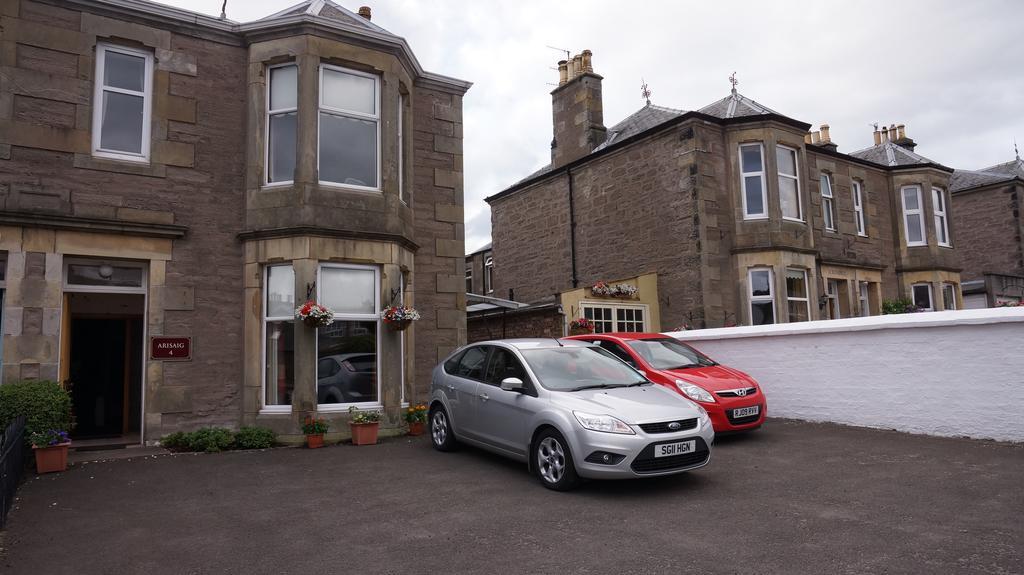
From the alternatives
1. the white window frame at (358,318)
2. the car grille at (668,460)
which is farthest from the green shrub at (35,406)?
the car grille at (668,460)

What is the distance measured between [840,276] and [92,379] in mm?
19075

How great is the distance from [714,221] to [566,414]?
11244mm

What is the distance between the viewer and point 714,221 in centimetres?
1634

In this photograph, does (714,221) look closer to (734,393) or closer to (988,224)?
(734,393)

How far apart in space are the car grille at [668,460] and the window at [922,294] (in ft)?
61.2

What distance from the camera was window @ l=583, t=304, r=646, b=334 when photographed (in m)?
15.8

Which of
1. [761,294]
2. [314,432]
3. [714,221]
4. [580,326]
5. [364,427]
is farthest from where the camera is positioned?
[761,294]

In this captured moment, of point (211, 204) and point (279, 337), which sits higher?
point (211, 204)

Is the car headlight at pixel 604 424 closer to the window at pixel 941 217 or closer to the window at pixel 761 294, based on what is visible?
the window at pixel 761 294

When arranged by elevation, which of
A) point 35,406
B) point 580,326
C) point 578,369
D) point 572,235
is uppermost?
point 572,235

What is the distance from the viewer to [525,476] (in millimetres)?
7254

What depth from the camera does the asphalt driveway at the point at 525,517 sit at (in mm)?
4531

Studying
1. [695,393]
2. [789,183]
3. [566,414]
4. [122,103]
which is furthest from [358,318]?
[789,183]

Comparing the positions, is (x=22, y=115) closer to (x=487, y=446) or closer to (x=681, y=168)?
(x=487, y=446)
